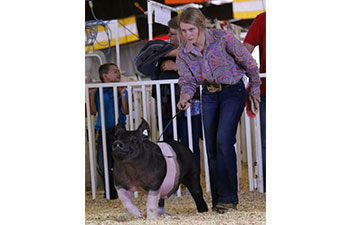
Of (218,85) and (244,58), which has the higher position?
(244,58)

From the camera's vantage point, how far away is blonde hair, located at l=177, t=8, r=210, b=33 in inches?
91.7

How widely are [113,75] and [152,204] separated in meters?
0.72

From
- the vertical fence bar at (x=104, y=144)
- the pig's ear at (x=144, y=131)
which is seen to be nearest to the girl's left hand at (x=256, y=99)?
the pig's ear at (x=144, y=131)

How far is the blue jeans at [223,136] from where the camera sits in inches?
94.0

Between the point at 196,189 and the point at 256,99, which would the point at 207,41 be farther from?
the point at 196,189

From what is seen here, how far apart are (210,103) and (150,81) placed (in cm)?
38

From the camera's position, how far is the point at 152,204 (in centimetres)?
229

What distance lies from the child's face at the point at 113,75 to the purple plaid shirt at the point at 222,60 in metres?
0.43

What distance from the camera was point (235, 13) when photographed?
2484 mm

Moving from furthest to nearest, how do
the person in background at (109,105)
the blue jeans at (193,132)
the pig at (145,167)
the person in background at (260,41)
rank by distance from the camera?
the person in background at (109,105)
the blue jeans at (193,132)
the person in background at (260,41)
the pig at (145,167)

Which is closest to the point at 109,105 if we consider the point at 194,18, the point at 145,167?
the point at 145,167

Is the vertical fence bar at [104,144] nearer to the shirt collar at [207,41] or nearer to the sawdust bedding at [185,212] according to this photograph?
the sawdust bedding at [185,212]
